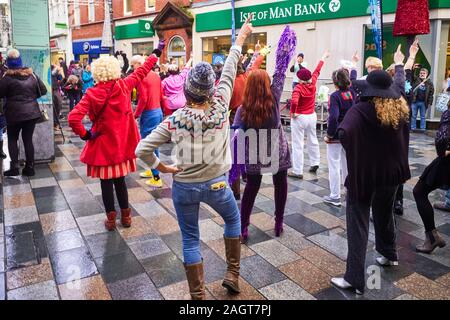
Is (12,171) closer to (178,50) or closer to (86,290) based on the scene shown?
(86,290)

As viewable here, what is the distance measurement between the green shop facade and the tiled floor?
17.0 feet

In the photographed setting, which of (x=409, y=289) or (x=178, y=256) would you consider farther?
(x=178, y=256)

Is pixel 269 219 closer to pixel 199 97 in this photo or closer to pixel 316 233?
pixel 316 233

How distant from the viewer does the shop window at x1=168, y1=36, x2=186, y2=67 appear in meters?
20.6

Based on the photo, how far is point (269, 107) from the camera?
398cm

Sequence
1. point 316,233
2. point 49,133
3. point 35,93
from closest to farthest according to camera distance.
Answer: point 316,233, point 35,93, point 49,133

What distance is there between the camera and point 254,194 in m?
4.17

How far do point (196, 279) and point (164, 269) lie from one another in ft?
2.49

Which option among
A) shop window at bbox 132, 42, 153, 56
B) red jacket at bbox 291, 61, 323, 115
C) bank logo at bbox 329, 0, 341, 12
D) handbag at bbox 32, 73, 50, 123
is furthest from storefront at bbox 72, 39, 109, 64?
red jacket at bbox 291, 61, 323, 115

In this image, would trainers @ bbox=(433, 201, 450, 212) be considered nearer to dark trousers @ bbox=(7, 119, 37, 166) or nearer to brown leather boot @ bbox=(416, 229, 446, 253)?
brown leather boot @ bbox=(416, 229, 446, 253)

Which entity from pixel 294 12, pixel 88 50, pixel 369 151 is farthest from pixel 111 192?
pixel 88 50

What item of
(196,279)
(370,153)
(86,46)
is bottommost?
(196,279)
